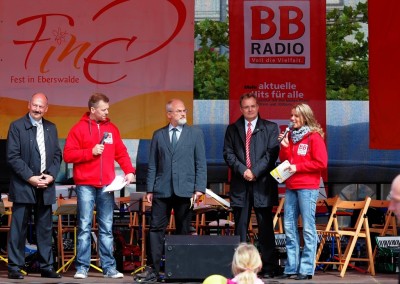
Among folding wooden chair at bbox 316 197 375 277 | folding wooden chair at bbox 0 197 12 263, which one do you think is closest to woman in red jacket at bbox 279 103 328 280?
folding wooden chair at bbox 316 197 375 277

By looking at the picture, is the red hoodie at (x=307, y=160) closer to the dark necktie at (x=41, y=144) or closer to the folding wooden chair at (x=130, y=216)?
the dark necktie at (x=41, y=144)

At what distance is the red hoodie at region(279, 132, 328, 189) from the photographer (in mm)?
11430

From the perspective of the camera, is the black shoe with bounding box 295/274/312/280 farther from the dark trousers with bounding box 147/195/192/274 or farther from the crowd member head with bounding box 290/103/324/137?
the crowd member head with bounding box 290/103/324/137

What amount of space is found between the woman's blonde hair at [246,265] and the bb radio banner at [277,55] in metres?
6.37

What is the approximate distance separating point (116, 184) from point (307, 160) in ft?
6.34

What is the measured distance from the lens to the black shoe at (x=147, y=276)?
1130 centimetres

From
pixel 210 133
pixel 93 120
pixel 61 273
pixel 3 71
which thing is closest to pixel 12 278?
pixel 61 273

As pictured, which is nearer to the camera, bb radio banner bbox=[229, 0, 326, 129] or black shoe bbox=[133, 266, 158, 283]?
black shoe bbox=[133, 266, 158, 283]

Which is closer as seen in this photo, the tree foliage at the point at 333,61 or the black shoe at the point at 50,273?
the black shoe at the point at 50,273

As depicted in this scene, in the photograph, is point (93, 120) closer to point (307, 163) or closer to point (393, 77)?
point (307, 163)

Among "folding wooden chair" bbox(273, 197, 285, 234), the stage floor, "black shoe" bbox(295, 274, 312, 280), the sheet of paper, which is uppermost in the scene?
the sheet of paper

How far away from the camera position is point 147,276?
37.1ft

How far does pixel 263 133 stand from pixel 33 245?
125 inches

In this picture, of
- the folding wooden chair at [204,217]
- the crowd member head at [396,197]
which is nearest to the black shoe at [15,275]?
the folding wooden chair at [204,217]
